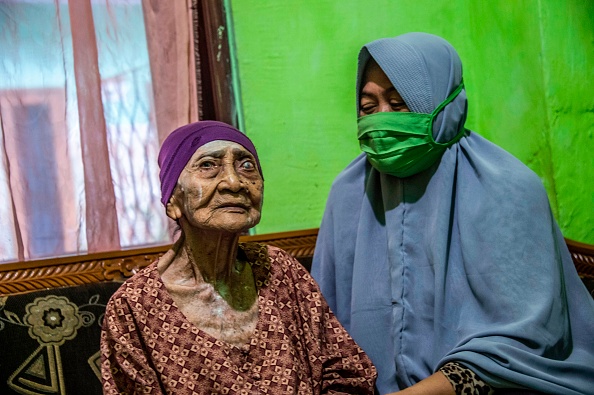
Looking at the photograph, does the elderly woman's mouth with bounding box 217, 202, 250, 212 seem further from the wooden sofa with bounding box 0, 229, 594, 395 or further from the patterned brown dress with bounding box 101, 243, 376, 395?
the wooden sofa with bounding box 0, 229, 594, 395

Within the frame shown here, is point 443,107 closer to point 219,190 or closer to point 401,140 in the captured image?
point 401,140

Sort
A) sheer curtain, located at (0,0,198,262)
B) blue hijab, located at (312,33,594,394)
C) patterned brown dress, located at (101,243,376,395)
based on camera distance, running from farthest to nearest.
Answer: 1. sheer curtain, located at (0,0,198,262)
2. blue hijab, located at (312,33,594,394)
3. patterned brown dress, located at (101,243,376,395)

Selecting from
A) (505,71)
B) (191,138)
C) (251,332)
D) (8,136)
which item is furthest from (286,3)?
(251,332)

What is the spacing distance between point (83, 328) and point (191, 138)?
101cm

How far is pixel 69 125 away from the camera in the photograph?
322 centimetres

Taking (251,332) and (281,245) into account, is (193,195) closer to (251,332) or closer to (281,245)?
(251,332)

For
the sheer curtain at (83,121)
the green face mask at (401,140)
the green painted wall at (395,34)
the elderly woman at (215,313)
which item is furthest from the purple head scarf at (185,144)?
the green painted wall at (395,34)

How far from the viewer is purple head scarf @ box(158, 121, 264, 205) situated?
2225 millimetres

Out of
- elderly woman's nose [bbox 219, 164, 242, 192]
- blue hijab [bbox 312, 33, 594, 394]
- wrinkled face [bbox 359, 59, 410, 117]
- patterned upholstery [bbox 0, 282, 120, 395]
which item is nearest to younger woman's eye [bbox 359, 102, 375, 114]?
wrinkled face [bbox 359, 59, 410, 117]

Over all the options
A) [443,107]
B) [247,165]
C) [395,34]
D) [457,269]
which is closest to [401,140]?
[443,107]

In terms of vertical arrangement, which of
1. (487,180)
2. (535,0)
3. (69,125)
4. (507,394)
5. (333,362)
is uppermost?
(535,0)

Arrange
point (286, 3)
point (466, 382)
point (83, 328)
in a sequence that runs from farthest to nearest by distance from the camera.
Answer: point (286, 3), point (83, 328), point (466, 382)

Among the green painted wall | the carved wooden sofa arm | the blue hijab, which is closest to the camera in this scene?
the blue hijab

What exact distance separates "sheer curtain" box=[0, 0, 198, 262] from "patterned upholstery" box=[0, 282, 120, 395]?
0.36 meters
